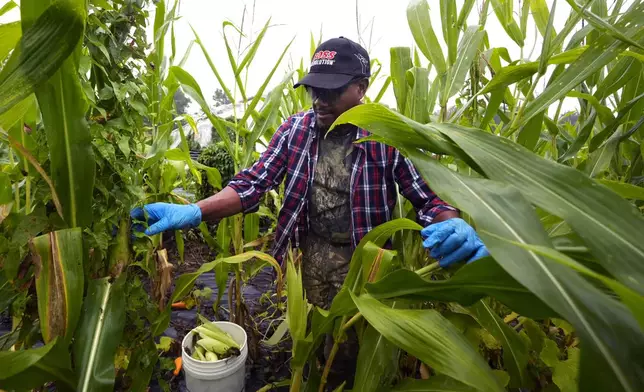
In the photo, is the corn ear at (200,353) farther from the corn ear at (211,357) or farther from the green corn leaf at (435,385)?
the green corn leaf at (435,385)

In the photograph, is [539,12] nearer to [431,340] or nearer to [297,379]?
[431,340]

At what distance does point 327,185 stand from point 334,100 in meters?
0.34

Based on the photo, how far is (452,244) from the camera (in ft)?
2.25

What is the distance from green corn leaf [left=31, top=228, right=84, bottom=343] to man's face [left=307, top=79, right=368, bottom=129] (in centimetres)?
89

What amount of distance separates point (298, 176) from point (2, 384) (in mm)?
1018

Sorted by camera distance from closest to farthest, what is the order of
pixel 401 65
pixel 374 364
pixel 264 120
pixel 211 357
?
pixel 374 364, pixel 401 65, pixel 211 357, pixel 264 120

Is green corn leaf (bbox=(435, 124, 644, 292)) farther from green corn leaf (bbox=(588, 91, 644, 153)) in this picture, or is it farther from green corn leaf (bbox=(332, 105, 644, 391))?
green corn leaf (bbox=(588, 91, 644, 153))

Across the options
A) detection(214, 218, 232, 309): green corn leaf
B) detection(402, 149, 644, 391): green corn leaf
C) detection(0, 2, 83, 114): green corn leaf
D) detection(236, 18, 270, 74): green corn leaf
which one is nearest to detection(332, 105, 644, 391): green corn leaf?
detection(402, 149, 644, 391): green corn leaf

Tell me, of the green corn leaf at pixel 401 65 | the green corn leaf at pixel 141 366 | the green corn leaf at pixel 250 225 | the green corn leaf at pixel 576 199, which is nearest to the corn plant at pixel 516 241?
the green corn leaf at pixel 576 199

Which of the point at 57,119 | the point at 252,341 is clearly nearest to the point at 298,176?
the point at 252,341

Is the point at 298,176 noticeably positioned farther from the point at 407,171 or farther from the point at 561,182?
the point at 561,182

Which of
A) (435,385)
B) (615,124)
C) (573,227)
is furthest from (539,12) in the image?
(435,385)

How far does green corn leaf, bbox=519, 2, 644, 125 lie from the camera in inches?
20.8

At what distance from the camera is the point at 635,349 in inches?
12.7
